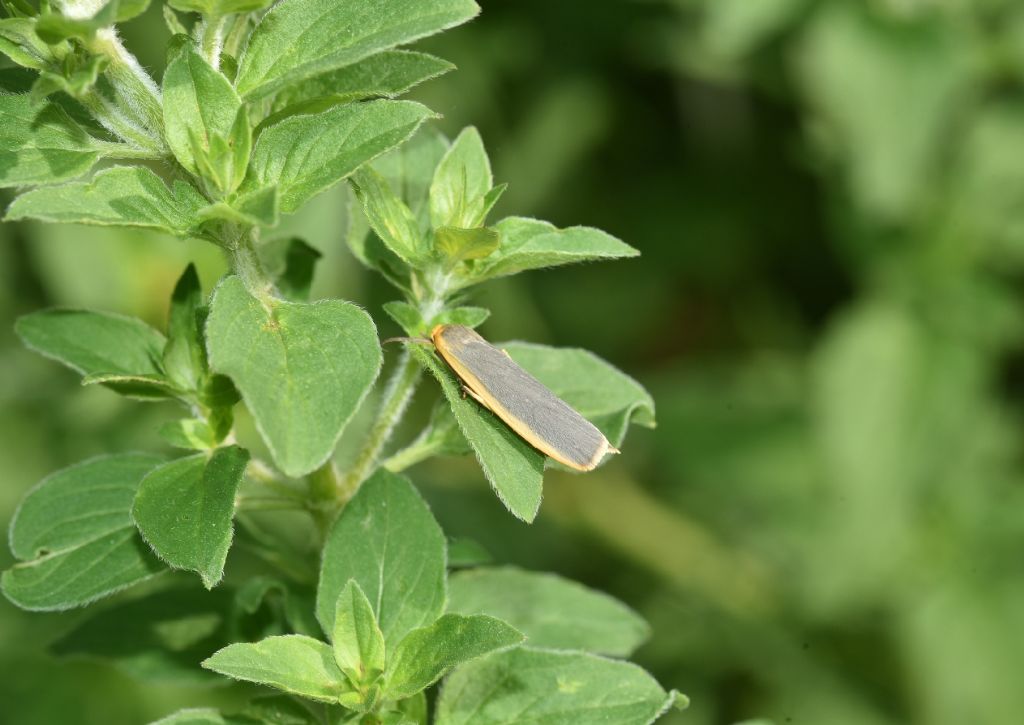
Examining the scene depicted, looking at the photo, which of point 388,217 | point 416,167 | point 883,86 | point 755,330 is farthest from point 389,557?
point 755,330

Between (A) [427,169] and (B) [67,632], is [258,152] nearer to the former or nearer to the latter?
(A) [427,169]

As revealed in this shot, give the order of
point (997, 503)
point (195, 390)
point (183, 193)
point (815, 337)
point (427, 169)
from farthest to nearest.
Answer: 1. point (815, 337)
2. point (997, 503)
3. point (427, 169)
4. point (195, 390)
5. point (183, 193)

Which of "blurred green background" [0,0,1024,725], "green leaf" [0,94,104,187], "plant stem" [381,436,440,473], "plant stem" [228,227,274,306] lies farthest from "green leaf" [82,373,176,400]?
"blurred green background" [0,0,1024,725]

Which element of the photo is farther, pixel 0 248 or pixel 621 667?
pixel 0 248

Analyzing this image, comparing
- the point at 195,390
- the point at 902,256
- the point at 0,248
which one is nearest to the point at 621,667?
the point at 195,390

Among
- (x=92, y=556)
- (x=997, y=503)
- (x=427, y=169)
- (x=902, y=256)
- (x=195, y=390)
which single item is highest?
(x=427, y=169)

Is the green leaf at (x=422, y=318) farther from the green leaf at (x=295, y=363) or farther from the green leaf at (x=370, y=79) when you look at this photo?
the green leaf at (x=370, y=79)

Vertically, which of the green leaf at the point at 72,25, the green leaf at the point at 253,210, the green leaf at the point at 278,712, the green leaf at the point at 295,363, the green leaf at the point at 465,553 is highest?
the green leaf at the point at 72,25

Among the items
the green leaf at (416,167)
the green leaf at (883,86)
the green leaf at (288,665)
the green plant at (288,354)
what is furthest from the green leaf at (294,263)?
the green leaf at (883,86)
